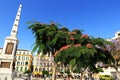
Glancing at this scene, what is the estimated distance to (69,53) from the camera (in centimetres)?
1906

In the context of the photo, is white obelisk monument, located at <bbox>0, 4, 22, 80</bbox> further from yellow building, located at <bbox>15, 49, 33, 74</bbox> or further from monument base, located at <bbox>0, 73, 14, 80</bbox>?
yellow building, located at <bbox>15, 49, 33, 74</bbox>

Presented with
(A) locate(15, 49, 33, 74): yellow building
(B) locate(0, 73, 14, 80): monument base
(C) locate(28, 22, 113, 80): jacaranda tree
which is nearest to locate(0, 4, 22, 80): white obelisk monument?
(B) locate(0, 73, 14, 80): monument base

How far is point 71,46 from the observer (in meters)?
19.8

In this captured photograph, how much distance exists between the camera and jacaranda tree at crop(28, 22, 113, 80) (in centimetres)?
1839

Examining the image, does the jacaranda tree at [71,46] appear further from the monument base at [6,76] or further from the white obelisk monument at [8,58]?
the monument base at [6,76]

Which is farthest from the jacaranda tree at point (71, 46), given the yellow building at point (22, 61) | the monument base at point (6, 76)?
the yellow building at point (22, 61)

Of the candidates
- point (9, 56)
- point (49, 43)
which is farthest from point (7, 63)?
point (49, 43)

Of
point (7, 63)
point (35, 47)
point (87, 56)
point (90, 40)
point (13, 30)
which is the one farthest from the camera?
point (13, 30)

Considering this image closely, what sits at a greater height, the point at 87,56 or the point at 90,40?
the point at 90,40

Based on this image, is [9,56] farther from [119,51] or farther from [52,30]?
[119,51]

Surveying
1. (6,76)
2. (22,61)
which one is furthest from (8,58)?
(22,61)

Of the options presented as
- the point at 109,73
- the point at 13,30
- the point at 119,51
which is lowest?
the point at 109,73

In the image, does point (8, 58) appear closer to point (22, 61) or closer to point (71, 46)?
point (71, 46)

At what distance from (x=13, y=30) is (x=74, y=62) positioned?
1297cm
